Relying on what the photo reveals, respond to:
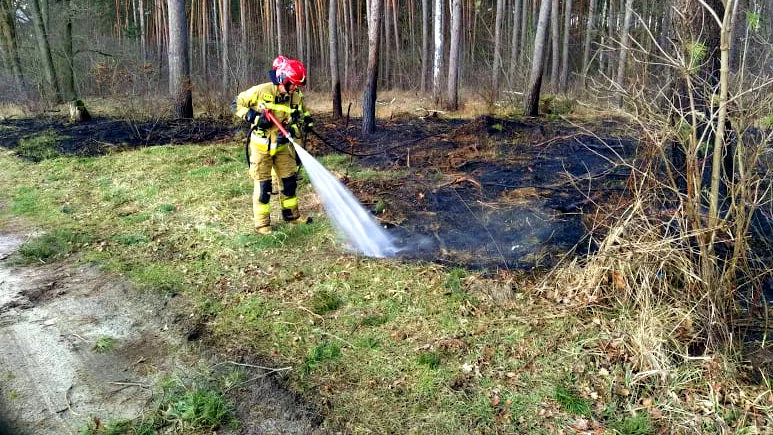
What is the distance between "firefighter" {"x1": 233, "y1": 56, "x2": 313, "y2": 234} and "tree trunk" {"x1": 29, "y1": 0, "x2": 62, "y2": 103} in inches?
616

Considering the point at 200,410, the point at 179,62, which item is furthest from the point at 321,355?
the point at 179,62

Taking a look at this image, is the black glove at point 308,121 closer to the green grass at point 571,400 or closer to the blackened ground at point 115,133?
the green grass at point 571,400

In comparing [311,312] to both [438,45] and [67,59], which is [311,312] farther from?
[67,59]

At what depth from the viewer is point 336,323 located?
459 cm

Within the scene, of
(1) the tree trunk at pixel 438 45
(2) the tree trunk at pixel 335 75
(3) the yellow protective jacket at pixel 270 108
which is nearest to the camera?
(3) the yellow protective jacket at pixel 270 108

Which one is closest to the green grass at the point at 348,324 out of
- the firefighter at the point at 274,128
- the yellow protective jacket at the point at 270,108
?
the firefighter at the point at 274,128

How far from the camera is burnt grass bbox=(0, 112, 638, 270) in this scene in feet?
19.0

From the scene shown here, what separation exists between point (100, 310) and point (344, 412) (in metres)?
2.72

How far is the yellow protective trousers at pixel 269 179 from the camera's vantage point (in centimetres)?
648

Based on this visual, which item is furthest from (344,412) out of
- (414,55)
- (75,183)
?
(414,55)

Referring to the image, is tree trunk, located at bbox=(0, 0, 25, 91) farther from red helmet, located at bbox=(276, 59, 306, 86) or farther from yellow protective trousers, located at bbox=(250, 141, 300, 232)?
red helmet, located at bbox=(276, 59, 306, 86)

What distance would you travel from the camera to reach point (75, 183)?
923cm

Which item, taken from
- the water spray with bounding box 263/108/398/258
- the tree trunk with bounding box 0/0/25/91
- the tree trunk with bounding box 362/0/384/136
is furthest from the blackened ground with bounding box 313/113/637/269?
the tree trunk with bounding box 0/0/25/91

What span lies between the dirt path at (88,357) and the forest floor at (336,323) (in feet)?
0.05
